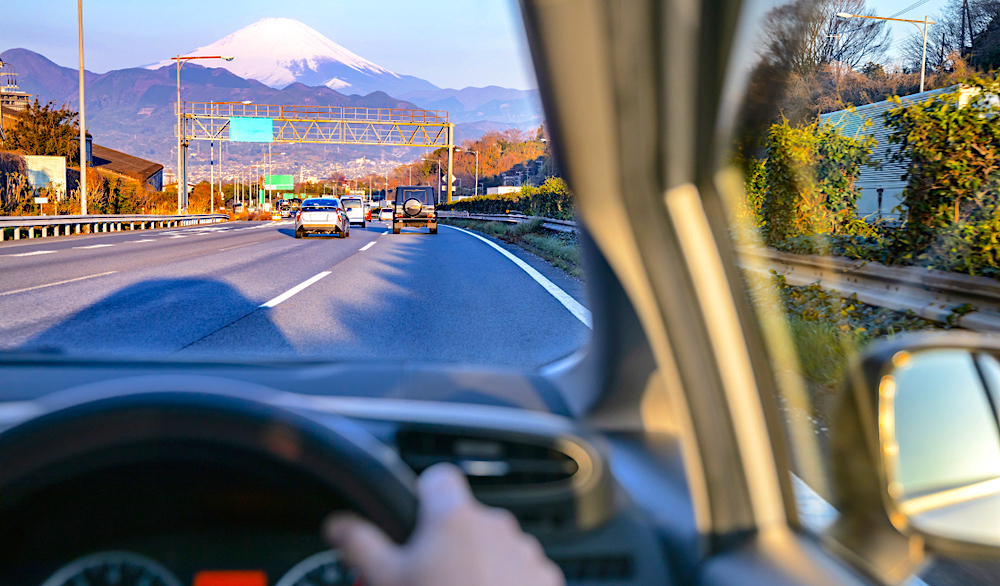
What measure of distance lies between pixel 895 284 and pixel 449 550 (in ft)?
4.57

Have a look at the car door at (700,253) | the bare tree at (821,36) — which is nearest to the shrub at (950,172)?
the bare tree at (821,36)

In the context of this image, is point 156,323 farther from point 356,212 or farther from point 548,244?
point 356,212

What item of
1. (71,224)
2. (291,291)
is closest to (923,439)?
(291,291)

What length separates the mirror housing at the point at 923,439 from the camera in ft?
4.53

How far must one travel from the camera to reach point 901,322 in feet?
6.36

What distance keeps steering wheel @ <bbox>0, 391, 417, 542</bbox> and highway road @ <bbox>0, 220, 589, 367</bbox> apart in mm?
1618

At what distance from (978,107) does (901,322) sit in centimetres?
121

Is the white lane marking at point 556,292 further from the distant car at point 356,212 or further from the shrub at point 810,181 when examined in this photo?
the distant car at point 356,212

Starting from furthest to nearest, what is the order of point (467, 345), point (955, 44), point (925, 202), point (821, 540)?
point (467, 345), point (925, 202), point (955, 44), point (821, 540)

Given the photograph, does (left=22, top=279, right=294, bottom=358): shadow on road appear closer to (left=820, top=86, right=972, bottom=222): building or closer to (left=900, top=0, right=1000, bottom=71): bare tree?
(left=820, top=86, right=972, bottom=222): building

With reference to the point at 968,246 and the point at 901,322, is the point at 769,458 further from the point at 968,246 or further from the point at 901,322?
the point at 968,246

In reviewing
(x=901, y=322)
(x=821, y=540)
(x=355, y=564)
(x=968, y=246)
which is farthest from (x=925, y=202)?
(x=355, y=564)

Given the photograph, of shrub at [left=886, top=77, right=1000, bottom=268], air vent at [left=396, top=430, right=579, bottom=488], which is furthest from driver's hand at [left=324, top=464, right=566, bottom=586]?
shrub at [left=886, top=77, right=1000, bottom=268]

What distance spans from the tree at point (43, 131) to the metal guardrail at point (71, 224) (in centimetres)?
1345
